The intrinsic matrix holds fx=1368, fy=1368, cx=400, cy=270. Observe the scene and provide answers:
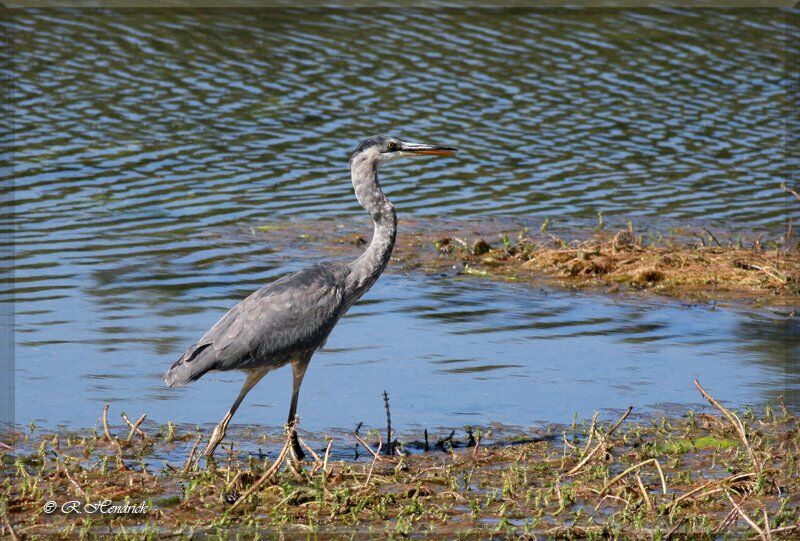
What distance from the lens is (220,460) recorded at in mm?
8445

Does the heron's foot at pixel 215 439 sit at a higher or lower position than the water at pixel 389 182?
higher

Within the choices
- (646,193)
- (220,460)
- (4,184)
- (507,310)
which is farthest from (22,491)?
(646,193)

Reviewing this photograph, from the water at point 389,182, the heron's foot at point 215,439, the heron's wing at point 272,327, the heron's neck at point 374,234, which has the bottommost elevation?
the water at point 389,182

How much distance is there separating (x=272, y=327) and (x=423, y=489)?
1.55m

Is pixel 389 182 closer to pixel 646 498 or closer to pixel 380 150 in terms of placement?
pixel 380 150

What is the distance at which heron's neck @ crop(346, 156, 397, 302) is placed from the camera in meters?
9.27

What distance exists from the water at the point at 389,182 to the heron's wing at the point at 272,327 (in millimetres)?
893

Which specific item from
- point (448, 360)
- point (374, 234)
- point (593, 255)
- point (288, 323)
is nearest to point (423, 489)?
point (288, 323)

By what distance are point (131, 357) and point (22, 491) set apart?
328 centimetres

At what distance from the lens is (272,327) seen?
866 centimetres

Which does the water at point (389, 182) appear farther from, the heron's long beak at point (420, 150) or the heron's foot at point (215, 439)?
the heron's long beak at point (420, 150)

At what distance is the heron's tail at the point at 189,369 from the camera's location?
8.38 m

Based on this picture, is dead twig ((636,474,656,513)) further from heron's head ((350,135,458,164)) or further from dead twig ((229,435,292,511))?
heron's head ((350,135,458,164))

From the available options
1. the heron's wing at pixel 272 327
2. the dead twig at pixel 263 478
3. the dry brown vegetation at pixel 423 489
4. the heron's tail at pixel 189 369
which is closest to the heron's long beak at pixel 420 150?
the heron's wing at pixel 272 327
